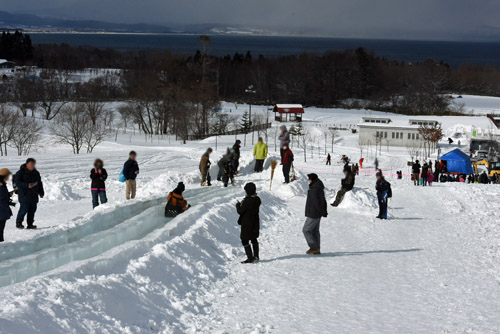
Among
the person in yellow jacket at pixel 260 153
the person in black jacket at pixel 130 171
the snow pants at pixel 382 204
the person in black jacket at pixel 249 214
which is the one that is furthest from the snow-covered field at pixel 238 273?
the person in yellow jacket at pixel 260 153

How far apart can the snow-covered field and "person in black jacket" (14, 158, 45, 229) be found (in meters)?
0.41

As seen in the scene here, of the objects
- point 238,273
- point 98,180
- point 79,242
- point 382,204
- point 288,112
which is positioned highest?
point 98,180

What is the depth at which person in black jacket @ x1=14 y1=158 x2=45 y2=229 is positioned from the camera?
34.6 ft

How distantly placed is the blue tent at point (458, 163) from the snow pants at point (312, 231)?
2866cm

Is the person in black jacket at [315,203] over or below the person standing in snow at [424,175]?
over

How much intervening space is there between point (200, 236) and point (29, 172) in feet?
11.8

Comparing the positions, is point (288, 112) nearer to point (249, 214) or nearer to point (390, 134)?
point (390, 134)

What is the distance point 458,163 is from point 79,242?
32020mm

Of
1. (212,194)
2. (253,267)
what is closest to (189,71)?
(212,194)

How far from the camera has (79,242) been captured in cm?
888

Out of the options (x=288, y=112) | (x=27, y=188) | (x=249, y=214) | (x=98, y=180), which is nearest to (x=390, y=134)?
(x=288, y=112)

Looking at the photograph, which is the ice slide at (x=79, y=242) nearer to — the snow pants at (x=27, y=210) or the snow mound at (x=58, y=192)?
the snow pants at (x=27, y=210)

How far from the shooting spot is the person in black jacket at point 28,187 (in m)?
10.5

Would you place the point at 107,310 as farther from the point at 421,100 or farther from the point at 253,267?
the point at 421,100
